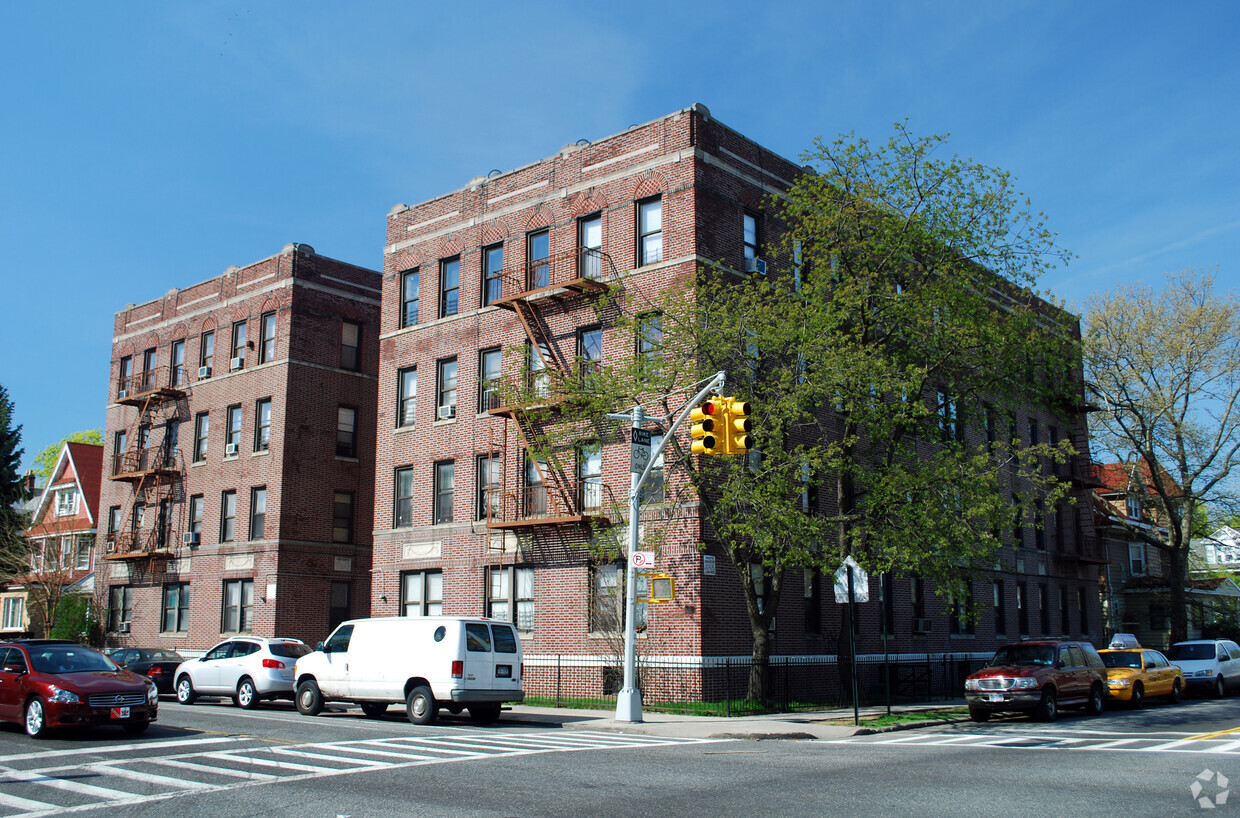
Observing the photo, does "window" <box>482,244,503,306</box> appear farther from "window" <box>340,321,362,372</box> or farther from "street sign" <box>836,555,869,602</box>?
"street sign" <box>836,555,869,602</box>

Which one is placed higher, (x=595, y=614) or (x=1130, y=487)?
(x=1130, y=487)

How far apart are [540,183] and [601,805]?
23.9 m

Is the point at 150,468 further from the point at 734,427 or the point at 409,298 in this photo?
the point at 734,427

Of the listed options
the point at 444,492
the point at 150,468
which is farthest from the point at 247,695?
the point at 150,468

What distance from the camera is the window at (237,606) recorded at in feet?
125

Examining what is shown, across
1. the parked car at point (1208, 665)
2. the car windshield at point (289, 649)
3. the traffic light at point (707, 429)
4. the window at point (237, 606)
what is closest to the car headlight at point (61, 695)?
the car windshield at point (289, 649)

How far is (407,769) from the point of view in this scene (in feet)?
43.5

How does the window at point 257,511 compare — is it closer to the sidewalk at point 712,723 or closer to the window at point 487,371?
the window at point 487,371

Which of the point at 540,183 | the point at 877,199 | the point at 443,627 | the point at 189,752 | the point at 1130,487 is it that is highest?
the point at 540,183

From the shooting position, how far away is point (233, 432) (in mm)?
40438

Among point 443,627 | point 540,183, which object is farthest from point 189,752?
point 540,183

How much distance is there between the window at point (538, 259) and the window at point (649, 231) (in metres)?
3.29

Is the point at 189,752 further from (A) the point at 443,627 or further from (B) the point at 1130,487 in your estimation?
(B) the point at 1130,487

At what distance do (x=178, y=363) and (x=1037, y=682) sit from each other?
3567 cm
